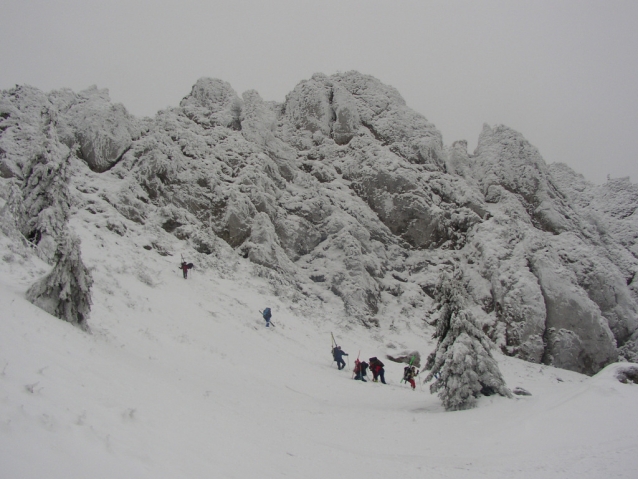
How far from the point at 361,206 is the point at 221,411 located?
3170cm

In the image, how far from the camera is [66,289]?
949 centimetres

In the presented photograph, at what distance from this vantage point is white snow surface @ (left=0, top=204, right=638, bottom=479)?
4582 millimetres

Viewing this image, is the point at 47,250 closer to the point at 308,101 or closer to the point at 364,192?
the point at 364,192

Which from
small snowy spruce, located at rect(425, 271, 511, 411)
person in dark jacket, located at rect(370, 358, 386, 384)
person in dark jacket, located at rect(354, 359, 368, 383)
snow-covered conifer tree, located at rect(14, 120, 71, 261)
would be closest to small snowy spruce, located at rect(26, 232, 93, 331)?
snow-covered conifer tree, located at rect(14, 120, 71, 261)

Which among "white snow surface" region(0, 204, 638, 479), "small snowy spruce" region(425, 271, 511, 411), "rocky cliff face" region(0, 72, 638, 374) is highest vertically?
"rocky cliff face" region(0, 72, 638, 374)

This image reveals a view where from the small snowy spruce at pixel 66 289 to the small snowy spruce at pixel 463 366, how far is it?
34.2 feet

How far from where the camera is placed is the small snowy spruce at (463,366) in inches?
482

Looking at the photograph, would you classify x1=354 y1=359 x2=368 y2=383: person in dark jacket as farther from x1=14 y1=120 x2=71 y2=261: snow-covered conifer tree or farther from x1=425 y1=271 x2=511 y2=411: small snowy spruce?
x1=14 y1=120 x2=71 y2=261: snow-covered conifer tree

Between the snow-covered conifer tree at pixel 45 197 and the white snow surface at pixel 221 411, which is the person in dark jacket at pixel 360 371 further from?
the snow-covered conifer tree at pixel 45 197

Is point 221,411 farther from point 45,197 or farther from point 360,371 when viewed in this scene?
point 45,197

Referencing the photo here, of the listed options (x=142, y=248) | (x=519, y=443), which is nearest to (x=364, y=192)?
(x=142, y=248)

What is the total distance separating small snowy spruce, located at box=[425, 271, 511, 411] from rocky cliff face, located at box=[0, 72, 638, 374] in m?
15.7

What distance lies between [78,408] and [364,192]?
36585 mm

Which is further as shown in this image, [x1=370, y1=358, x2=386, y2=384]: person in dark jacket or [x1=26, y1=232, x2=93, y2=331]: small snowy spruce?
[x1=370, y1=358, x2=386, y2=384]: person in dark jacket
